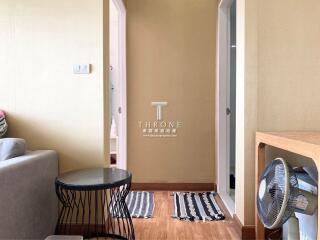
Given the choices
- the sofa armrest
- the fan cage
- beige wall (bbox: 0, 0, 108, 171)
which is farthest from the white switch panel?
the fan cage

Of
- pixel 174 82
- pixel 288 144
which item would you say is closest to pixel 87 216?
pixel 288 144

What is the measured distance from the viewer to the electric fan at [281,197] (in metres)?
1.41

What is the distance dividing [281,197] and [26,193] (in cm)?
140

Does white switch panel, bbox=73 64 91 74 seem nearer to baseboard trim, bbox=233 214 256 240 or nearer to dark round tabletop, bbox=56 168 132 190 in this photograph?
dark round tabletop, bbox=56 168 132 190

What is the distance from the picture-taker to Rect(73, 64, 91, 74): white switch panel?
6.97 feet

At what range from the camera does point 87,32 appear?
6.97 feet

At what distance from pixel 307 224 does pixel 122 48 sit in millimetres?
2622

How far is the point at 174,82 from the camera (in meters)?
3.40

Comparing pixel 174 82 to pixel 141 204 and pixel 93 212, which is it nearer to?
pixel 141 204

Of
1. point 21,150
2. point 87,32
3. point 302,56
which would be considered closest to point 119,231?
point 21,150

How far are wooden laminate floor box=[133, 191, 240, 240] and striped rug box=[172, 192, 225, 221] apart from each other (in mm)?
85

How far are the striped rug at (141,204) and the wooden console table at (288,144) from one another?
1067 mm

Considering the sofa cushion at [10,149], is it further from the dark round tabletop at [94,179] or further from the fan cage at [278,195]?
the fan cage at [278,195]

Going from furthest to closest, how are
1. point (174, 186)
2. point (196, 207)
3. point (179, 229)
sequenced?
point (174, 186)
point (196, 207)
point (179, 229)
